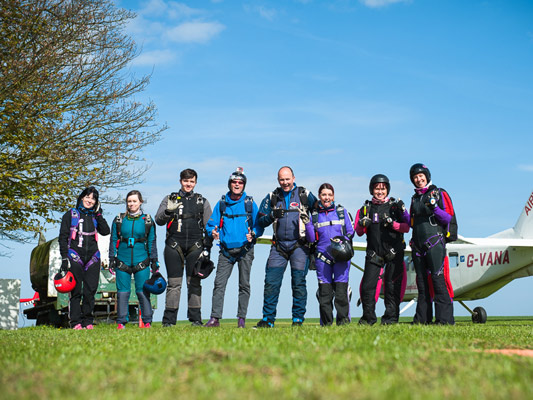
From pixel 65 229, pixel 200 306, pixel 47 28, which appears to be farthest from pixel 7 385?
pixel 47 28

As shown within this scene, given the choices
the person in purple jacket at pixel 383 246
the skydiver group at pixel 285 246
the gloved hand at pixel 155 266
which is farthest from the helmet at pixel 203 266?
the person in purple jacket at pixel 383 246

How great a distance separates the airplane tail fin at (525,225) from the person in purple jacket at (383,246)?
11873mm

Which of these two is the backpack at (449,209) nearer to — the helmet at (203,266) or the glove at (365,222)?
the glove at (365,222)

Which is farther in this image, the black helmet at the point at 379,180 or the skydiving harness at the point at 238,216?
the black helmet at the point at 379,180

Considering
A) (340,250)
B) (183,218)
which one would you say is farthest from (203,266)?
(340,250)

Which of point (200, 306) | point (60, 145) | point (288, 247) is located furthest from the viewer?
point (60, 145)

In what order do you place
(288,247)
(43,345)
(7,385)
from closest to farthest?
(7,385) < (43,345) < (288,247)

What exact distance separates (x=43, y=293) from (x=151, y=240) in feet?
28.7

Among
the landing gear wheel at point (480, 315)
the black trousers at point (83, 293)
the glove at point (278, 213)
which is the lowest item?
the landing gear wheel at point (480, 315)

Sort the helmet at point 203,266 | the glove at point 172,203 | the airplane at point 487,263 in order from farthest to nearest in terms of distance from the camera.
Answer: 1. the airplane at point 487,263
2. the glove at point 172,203
3. the helmet at point 203,266

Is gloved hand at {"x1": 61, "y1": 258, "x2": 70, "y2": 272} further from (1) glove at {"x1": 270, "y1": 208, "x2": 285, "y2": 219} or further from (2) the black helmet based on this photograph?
(2) the black helmet

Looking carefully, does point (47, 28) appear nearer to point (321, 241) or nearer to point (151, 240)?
point (151, 240)

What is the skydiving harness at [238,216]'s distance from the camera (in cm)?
891

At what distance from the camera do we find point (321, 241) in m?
8.58
